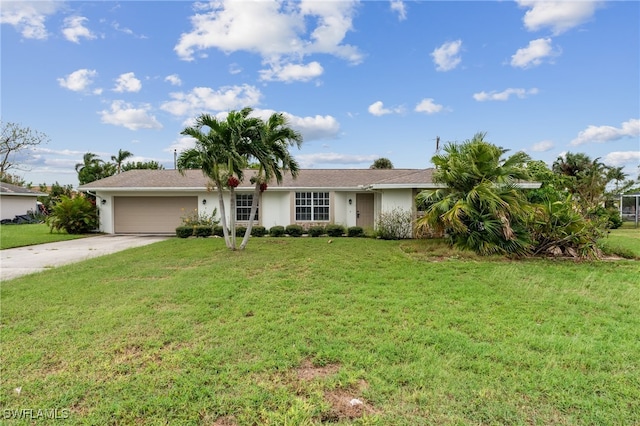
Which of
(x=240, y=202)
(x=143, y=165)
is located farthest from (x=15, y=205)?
(x=240, y=202)

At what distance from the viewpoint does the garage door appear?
18.5 m

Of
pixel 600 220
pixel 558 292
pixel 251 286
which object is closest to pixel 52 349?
pixel 251 286

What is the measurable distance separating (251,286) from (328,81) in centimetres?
1482

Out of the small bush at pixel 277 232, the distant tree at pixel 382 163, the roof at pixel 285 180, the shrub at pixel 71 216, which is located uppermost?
the distant tree at pixel 382 163

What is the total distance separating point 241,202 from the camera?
18.1 metres

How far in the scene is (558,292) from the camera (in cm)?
636

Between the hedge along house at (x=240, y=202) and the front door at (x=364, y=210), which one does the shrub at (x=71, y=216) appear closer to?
the hedge along house at (x=240, y=202)

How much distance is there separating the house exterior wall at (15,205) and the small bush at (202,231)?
66.9 feet

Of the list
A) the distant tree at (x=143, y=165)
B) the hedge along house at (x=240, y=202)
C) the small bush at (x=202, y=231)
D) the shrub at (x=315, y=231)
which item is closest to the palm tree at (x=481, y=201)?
the hedge along house at (x=240, y=202)

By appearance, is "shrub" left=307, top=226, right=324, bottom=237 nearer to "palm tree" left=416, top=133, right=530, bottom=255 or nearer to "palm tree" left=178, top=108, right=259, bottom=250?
"palm tree" left=416, top=133, right=530, bottom=255

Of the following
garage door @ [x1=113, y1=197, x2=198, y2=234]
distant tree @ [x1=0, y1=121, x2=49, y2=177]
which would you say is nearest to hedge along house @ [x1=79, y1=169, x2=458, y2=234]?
garage door @ [x1=113, y1=197, x2=198, y2=234]

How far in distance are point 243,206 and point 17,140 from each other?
76.5ft

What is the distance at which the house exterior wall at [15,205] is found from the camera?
2534cm

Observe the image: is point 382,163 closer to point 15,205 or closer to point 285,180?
point 285,180
